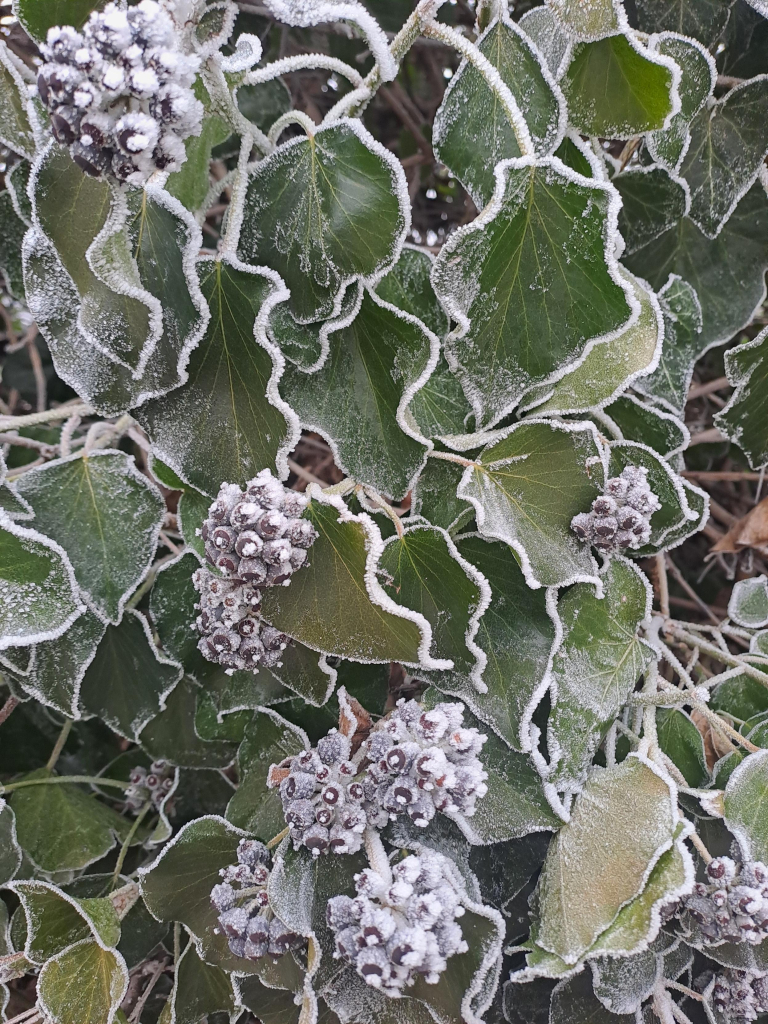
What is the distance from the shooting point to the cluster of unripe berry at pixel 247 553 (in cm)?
50

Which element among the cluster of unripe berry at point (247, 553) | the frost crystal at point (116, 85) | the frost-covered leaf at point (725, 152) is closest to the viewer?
the frost crystal at point (116, 85)

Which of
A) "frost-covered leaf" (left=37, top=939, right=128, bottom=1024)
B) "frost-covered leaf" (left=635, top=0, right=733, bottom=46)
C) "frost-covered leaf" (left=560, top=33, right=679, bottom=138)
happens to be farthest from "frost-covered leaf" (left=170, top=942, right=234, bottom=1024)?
"frost-covered leaf" (left=635, top=0, right=733, bottom=46)

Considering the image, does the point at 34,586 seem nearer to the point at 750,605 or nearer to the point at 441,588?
the point at 441,588

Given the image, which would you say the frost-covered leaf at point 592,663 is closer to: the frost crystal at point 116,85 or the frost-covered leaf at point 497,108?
the frost-covered leaf at point 497,108

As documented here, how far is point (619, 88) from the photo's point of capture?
60 centimetres

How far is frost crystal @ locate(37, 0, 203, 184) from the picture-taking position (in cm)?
39

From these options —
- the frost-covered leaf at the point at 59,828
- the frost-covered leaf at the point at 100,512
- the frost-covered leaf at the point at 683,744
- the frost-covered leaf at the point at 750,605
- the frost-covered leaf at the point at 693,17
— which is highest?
the frost-covered leaf at the point at 693,17

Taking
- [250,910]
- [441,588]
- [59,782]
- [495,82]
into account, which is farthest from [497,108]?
[59,782]

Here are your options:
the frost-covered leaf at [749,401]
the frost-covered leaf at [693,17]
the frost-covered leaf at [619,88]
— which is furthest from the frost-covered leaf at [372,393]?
the frost-covered leaf at [693,17]

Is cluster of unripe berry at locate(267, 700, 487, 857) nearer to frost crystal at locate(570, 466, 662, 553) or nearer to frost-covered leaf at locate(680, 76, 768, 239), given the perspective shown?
frost crystal at locate(570, 466, 662, 553)

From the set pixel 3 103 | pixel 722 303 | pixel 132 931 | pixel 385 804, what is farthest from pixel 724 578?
pixel 3 103

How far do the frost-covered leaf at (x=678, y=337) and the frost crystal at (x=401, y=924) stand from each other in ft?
1.71

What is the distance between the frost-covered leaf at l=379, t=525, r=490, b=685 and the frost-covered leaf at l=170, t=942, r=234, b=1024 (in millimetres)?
421

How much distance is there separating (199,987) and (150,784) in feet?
0.73
